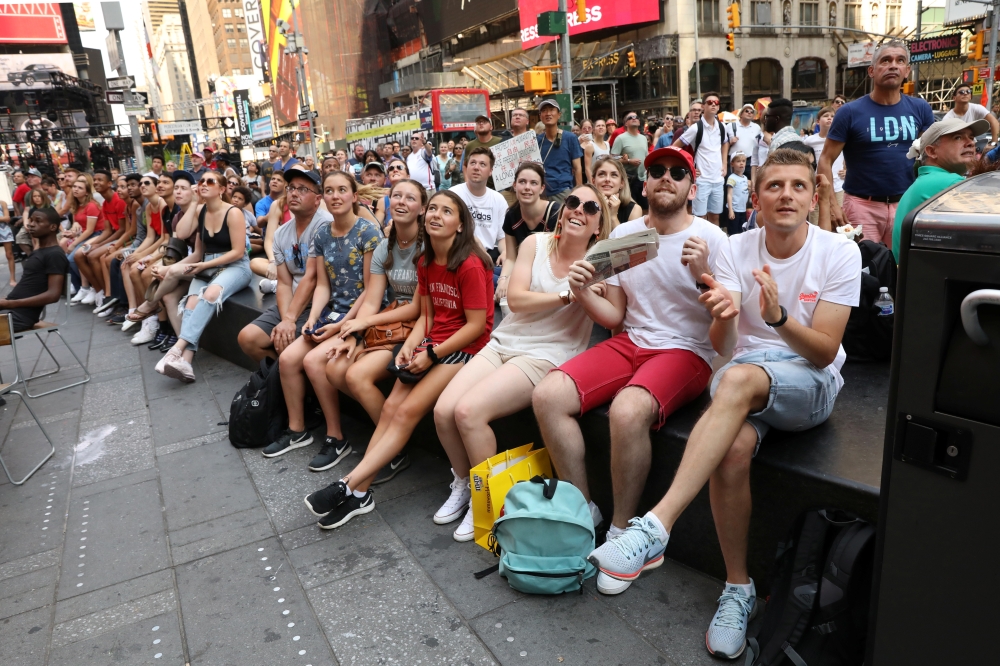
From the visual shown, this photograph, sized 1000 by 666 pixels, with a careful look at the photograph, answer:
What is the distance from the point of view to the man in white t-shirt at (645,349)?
2920 mm

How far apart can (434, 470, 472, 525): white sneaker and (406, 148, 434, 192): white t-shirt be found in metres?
10.5

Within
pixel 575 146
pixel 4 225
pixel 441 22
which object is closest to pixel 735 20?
pixel 575 146

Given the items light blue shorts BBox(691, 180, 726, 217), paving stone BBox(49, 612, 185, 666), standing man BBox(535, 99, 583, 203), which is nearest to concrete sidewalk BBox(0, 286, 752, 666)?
paving stone BBox(49, 612, 185, 666)

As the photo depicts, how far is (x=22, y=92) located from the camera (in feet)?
157

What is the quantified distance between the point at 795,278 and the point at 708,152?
263 inches

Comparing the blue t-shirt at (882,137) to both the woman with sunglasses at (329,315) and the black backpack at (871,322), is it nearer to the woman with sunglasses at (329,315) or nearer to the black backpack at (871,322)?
the black backpack at (871,322)

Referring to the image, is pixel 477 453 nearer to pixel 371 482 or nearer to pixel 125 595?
pixel 371 482

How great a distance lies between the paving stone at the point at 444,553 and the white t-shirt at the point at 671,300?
1.30 metres

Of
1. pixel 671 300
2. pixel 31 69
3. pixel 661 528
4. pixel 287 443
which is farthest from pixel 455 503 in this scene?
pixel 31 69

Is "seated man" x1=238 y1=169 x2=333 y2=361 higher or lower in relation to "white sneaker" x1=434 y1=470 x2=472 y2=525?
higher

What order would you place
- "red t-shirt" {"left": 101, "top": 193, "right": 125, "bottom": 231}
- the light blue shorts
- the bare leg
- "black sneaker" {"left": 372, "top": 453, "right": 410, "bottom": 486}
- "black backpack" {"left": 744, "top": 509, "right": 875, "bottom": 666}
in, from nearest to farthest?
"black backpack" {"left": 744, "top": 509, "right": 875, "bottom": 666}, the bare leg, "black sneaker" {"left": 372, "top": 453, "right": 410, "bottom": 486}, the light blue shorts, "red t-shirt" {"left": 101, "top": 193, "right": 125, "bottom": 231}

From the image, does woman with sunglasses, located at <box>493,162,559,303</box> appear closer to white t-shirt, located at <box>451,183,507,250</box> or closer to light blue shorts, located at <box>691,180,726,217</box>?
white t-shirt, located at <box>451,183,507,250</box>

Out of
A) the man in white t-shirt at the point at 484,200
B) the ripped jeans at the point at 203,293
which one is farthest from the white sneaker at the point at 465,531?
the ripped jeans at the point at 203,293

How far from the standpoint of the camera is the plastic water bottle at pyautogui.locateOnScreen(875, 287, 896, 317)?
135 inches
